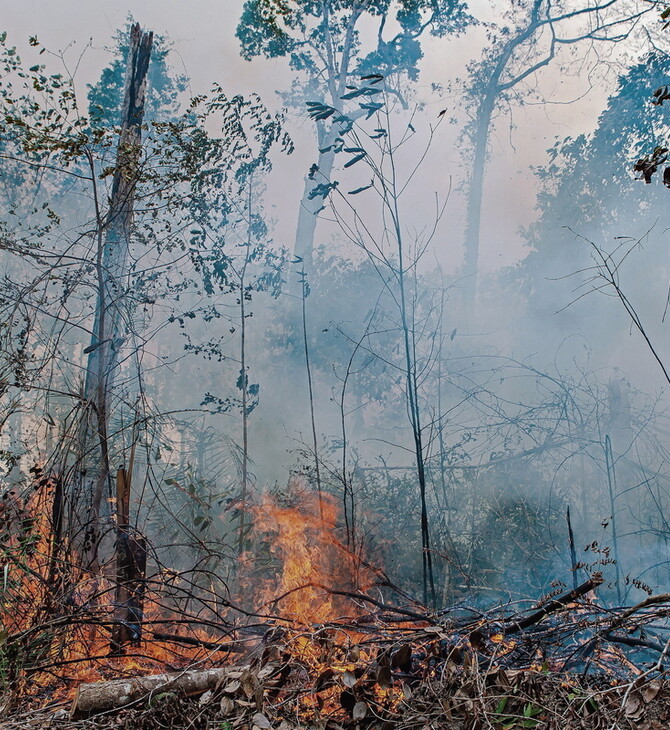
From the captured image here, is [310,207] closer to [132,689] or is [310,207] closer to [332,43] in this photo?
[332,43]

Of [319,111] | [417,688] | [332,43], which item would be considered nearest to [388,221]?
[319,111]

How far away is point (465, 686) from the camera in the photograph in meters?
2.08

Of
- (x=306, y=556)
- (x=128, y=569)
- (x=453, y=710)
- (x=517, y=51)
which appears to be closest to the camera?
(x=453, y=710)

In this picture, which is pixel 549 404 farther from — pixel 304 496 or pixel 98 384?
pixel 98 384

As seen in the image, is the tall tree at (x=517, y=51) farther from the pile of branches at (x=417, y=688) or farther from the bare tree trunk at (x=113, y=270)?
the pile of branches at (x=417, y=688)

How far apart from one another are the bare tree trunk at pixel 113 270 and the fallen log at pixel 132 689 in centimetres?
168

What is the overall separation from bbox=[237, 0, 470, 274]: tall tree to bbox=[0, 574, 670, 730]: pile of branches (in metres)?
3.52

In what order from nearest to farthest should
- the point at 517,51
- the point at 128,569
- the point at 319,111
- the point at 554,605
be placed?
the point at 554,605 → the point at 128,569 → the point at 319,111 → the point at 517,51

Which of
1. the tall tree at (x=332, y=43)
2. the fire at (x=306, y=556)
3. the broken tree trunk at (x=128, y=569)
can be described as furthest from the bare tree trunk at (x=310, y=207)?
the broken tree trunk at (x=128, y=569)

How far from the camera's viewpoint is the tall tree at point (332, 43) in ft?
16.9

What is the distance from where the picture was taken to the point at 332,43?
17.1ft

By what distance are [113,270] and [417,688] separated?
3511 mm

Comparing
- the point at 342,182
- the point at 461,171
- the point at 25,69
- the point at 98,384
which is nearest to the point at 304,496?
the point at 98,384

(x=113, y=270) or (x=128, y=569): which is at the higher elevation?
(x=113, y=270)
